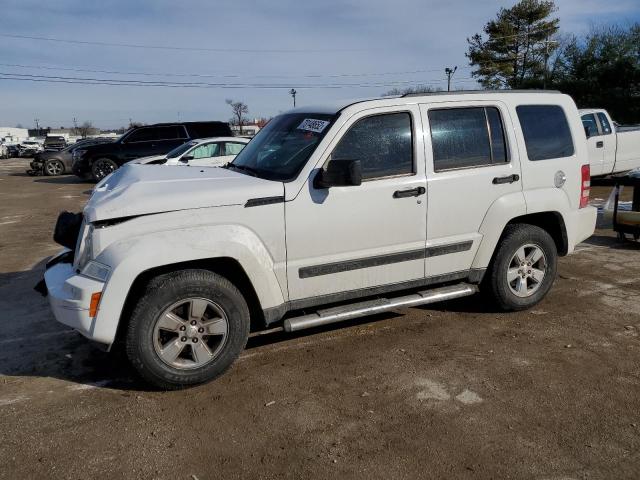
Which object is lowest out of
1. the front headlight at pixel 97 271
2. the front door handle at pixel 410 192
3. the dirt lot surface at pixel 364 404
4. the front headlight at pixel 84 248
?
the dirt lot surface at pixel 364 404

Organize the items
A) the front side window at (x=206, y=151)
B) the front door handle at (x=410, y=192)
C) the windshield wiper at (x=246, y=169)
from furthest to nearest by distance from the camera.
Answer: the front side window at (x=206, y=151) → the windshield wiper at (x=246, y=169) → the front door handle at (x=410, y=192)

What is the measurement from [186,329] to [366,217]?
1564mm

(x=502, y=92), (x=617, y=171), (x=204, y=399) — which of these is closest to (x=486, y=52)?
(x=617, y=171)

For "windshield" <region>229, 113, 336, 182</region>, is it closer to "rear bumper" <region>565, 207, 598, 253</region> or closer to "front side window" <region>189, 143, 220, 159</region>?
"rear bumper" <region>565, 207, 598, 253</region>

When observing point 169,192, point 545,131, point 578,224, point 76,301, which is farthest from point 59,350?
point 578,224

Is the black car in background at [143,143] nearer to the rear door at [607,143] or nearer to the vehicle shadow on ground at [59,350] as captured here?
the rear door at [607,143]

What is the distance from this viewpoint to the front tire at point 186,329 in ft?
11.6

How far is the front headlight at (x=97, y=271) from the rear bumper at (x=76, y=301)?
0.03 metres

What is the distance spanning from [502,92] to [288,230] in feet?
8.14

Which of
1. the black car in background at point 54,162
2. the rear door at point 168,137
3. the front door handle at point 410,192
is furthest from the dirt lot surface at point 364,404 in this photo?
the black car in background at point 54,162

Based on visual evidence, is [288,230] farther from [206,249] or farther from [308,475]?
[308,475]

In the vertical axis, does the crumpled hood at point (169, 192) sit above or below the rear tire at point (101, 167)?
above

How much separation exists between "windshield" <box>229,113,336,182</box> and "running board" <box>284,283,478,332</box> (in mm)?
1066

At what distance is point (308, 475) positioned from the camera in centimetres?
282
